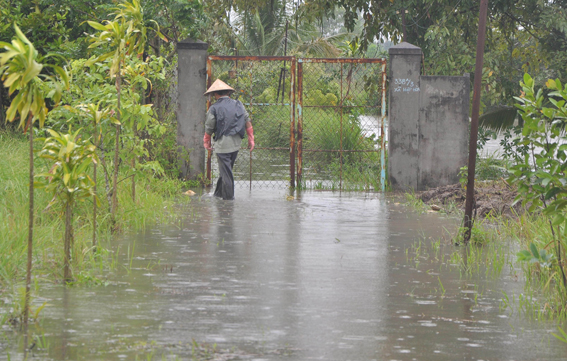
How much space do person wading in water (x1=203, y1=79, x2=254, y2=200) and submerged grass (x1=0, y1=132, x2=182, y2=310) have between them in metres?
0.89

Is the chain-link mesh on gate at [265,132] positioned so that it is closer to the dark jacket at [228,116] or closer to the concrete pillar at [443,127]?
the dark jacket at [228,116]

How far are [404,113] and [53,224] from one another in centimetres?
746

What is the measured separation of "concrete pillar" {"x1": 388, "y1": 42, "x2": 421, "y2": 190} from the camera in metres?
13.3

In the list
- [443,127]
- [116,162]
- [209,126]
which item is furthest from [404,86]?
[116,162]

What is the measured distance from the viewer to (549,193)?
19.1ft

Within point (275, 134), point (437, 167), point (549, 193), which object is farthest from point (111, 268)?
point (275, 134)

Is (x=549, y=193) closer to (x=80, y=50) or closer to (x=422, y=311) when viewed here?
(x=422, y=311)

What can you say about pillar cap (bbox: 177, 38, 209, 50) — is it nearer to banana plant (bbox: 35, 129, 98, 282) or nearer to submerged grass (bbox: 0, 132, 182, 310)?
submerged grass (bbox: 0, 132, 182, 310)

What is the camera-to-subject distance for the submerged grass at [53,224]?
20.8ft

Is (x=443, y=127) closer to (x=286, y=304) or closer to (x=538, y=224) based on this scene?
(x=538, y=224)

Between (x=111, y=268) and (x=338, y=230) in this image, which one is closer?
(x=111, y=268)

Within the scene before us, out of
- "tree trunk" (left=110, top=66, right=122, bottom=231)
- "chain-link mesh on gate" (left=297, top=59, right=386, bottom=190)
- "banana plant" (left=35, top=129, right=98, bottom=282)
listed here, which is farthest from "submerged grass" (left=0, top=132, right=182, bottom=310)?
"chain-link mesh on gate" (left=297, top=59, right=386, bottom=190)

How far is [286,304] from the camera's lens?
19.2 ft

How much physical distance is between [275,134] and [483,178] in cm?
783
